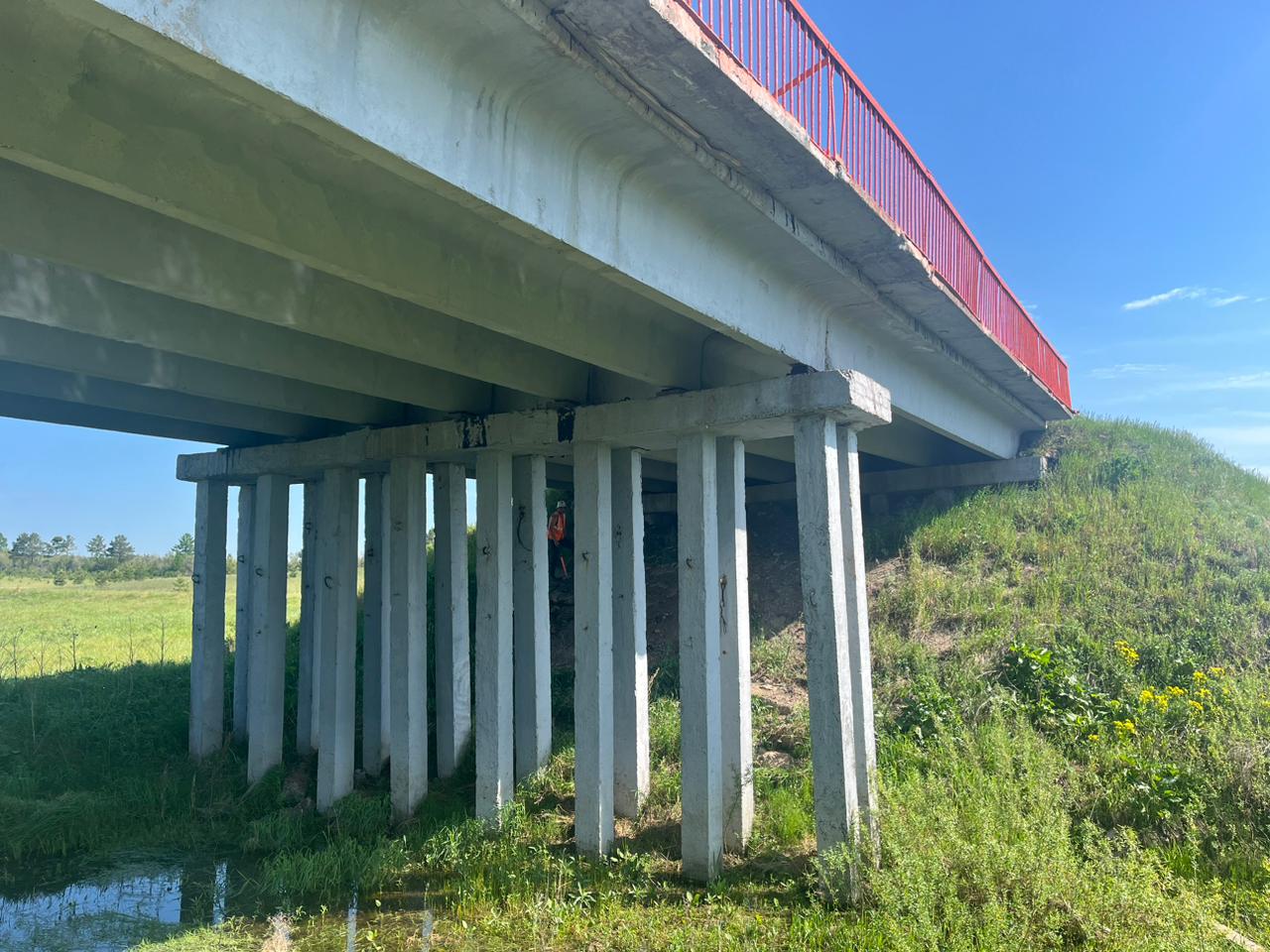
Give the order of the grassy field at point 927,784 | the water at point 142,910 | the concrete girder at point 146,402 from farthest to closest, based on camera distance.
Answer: the concrete girder at point 146,402 → the water at point 142,910 → the grassy field at point 927,784

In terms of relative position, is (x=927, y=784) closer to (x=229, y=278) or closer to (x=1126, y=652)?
(x=1126, y=652)

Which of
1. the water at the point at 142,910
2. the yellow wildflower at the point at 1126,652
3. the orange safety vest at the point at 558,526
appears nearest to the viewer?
the water at the point at 142,910

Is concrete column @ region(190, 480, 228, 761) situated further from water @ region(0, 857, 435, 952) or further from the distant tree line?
the distant tree line

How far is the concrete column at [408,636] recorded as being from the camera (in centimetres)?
745

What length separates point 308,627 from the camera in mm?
9656

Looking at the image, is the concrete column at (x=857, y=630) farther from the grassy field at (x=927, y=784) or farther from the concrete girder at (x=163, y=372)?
the concrete girder at (x=163, y=372)

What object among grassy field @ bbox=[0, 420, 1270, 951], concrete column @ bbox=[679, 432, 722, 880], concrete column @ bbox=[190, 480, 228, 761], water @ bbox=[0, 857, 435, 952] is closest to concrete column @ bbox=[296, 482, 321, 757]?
grassy field @ bbox=[0, 420, 1270, 951]

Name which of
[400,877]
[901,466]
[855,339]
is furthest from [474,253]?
[901,466]

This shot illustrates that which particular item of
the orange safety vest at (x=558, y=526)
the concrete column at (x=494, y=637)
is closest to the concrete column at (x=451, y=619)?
the concrete column at (x=494, y=637)

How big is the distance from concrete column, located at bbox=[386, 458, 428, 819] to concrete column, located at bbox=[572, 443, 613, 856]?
5.96ft

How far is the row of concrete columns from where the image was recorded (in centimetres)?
588

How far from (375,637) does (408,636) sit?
4.47 feet

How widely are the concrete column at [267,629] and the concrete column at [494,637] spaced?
9.63ft

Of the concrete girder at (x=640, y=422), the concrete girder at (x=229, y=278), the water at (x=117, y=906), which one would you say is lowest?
the water at (x=117, y=906)
